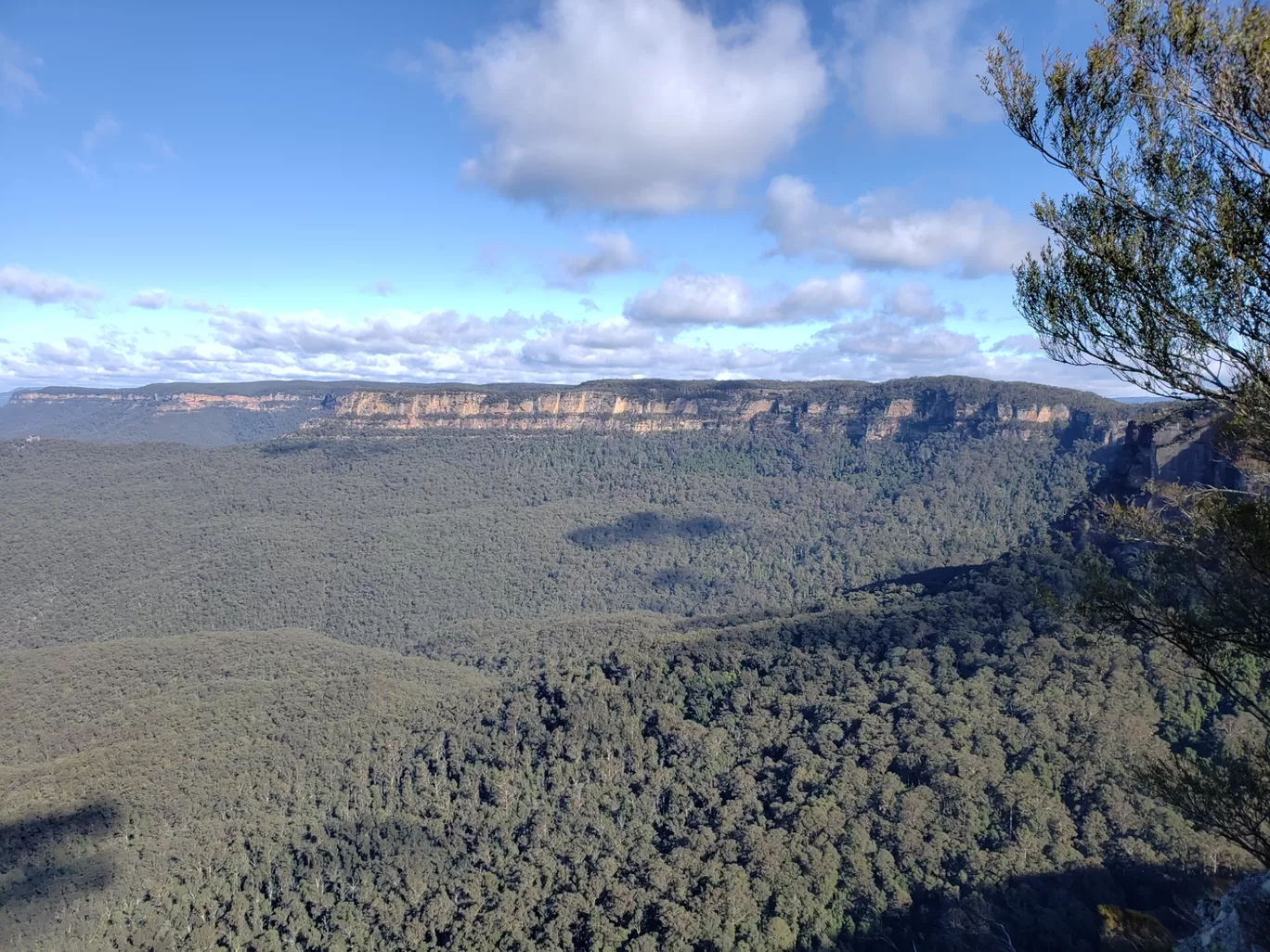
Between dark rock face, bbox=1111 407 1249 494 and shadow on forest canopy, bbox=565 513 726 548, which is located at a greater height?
dark rock face, bbox=1111 407 1249 494

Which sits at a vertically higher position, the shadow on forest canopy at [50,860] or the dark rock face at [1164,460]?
the dark rock face at [1164,460]

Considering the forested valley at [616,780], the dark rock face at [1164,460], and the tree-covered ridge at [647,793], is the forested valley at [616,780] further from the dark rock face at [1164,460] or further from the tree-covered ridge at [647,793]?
the dark rock face at [1164,460]

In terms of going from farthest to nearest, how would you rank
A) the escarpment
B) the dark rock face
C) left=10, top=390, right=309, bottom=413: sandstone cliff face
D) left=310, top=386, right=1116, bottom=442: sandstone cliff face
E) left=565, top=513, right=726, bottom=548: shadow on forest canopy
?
left=10, top=390, right=309, bottom=413: sandstone cliff face, left=310, top=386, right=1116, bottom=442: sandstone cliff face, the escarpment, left=565, top=513, right=726, bottom=548: shadow on forest canopy, the dark rock face

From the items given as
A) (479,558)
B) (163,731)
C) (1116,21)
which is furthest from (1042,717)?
(479,558)

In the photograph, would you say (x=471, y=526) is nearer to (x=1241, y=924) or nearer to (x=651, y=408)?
(x=651, y=408)

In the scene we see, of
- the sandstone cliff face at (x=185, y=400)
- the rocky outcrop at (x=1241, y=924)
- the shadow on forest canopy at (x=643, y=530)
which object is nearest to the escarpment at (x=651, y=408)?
the shadow on forest canopy at (x=643, y=530)

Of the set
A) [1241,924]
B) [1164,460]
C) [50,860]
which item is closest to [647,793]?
[50,860]

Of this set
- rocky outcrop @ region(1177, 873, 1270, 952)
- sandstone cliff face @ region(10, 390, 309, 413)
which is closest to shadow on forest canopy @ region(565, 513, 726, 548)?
rocky outcrop @ region(1177, 873, 1270, 952)

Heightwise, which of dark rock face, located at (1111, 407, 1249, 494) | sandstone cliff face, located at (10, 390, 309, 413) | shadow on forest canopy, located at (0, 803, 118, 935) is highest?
sandstone cliff face, located at (10, 390, 309, 413)

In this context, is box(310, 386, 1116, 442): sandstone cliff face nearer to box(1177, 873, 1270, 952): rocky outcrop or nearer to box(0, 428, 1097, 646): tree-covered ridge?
box(0, 428, 1097, 646): tree-covered ridge
